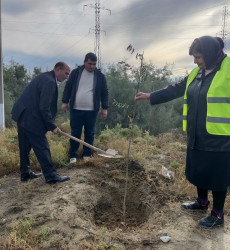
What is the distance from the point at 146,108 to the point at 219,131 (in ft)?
33.5

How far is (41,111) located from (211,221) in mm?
2730

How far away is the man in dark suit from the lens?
412cm

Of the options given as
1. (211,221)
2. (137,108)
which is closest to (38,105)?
(211,221)

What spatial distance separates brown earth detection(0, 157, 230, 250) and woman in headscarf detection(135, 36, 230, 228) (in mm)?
363

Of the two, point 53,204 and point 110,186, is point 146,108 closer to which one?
point 110,186

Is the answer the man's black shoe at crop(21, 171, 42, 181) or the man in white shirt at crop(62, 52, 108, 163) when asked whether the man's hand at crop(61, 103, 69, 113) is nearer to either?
the man in white shirt at crop(62, 52, 108, 163)

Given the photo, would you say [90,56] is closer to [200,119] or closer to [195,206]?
[200,119]

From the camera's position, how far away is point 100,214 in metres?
3.75

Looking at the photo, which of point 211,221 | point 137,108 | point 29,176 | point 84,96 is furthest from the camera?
point 137,108

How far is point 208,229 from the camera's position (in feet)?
10.4

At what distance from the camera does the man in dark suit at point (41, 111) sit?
13.5 ft

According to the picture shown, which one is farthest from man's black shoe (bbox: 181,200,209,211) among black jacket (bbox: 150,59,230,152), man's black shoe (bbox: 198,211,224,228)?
black jacket (bbox: 150,59,230,152)

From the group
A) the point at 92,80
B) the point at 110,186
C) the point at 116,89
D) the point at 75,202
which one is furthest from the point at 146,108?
the point at 75,202

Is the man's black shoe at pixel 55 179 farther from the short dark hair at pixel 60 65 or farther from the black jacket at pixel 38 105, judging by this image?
the short dark hair at pixel 60 65
